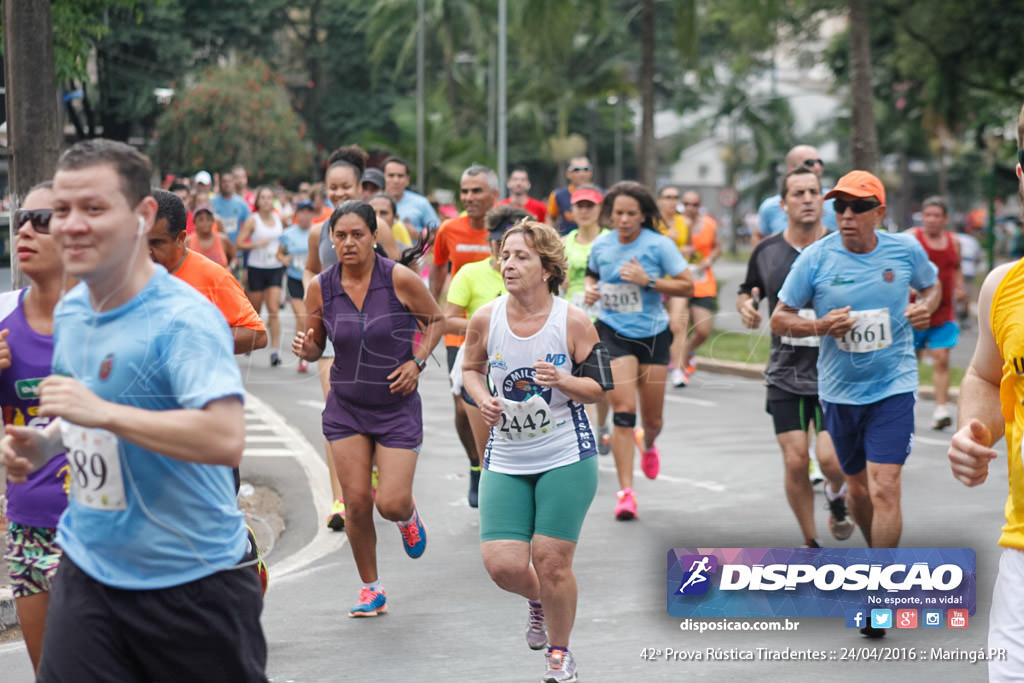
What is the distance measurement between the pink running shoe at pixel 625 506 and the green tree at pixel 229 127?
126ft

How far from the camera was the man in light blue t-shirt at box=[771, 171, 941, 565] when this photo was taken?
6836mm

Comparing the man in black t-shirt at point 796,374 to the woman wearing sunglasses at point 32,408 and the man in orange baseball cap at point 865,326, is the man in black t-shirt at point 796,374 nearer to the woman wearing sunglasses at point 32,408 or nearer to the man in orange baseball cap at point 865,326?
the man in orange baseball cap at point 865,326

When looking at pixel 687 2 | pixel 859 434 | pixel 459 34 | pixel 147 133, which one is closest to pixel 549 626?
pixel 859 434

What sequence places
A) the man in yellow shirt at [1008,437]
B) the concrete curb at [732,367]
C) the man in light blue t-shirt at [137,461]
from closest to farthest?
the man in light blue t-shirt at [137,461], the man in yellow shirt at [1008,437], the concrete curb at [732,367]

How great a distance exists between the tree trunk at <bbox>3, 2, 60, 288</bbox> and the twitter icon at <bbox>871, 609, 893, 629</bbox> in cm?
529

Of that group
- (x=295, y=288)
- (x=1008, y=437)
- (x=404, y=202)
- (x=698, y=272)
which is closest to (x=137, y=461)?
(x=1008, y=437)

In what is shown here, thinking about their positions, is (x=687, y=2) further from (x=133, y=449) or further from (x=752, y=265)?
(x=133, y=449)

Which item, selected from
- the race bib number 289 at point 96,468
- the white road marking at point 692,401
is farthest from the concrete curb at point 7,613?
the white road marking at point 692,401

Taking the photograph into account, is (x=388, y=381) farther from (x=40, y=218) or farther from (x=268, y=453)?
(x=268, y=453)

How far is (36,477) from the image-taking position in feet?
15.1

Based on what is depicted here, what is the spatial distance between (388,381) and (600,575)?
1.58 metres

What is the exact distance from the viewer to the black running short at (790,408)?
8031 millimetres

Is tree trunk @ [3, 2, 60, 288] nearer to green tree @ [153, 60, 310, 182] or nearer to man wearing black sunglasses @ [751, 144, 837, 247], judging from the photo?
man wearing black sunglasses @ [751, 144, 837, 247]

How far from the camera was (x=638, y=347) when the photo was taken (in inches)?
387
